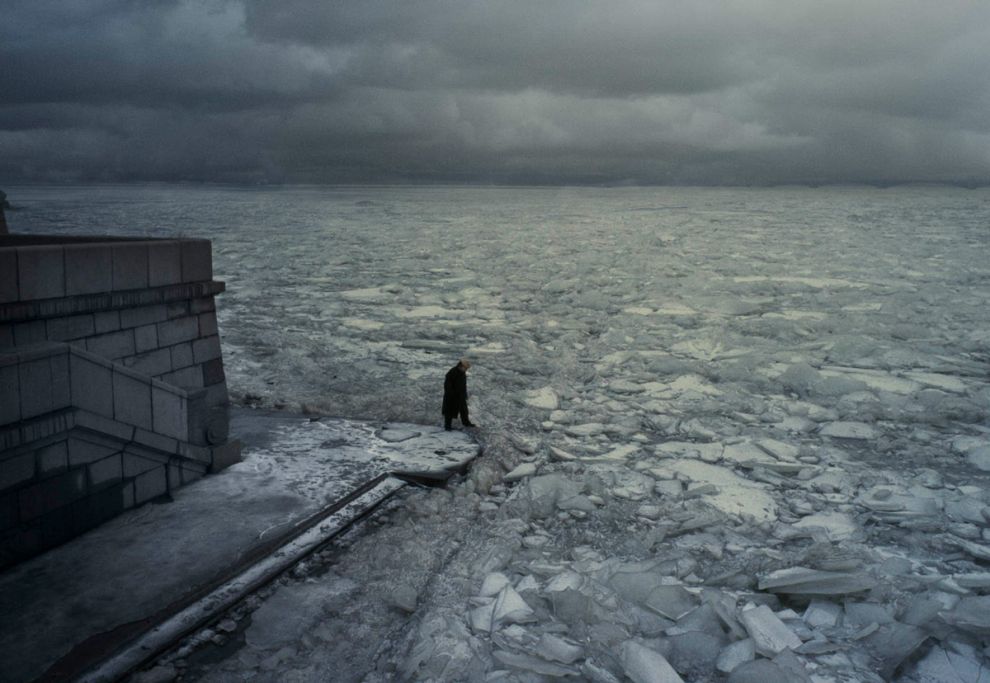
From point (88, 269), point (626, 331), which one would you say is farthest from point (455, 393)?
point (626, 331)

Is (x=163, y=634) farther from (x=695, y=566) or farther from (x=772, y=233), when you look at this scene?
(x=772, y=233)

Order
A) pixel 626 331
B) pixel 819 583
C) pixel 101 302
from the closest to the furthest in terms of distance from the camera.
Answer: pixel 819 583
pixel 101 302
pixel 626 331

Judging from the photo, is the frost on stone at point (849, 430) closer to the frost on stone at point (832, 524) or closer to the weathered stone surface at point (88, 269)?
the frost on stone at point (832, 524)

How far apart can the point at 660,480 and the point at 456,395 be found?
7.63 feet

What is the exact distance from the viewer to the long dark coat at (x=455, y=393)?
24.6 ft

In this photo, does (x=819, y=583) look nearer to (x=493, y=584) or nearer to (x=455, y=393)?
(x=493, y=584)

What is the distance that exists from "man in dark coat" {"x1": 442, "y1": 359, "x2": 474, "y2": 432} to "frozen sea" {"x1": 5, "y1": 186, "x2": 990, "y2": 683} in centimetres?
39

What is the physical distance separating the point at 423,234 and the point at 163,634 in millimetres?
33477

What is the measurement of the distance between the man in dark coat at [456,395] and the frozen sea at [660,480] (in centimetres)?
39

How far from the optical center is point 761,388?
9.49 metres

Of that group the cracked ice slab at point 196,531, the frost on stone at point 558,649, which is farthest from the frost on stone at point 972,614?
the cracked ice slab at point 196,531

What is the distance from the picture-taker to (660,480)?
658 cm

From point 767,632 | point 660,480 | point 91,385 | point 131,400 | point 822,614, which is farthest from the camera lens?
point 660,480

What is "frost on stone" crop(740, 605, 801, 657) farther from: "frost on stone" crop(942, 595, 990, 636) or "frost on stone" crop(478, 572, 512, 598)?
"frost on stone" crop(478, 572, 512, 598)
